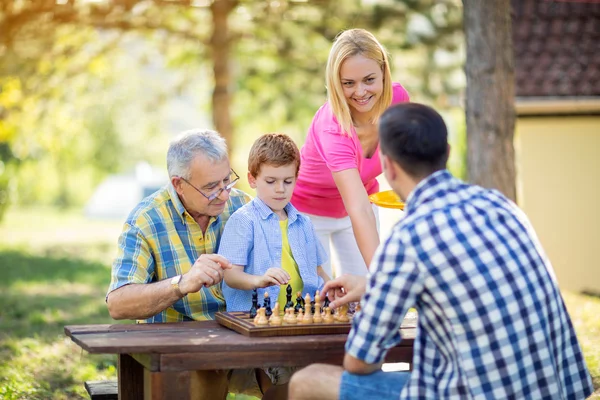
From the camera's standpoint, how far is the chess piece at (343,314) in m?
3.68

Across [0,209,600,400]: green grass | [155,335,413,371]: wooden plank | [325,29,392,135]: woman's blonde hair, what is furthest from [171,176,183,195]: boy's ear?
[0,209,600,400]: green grass

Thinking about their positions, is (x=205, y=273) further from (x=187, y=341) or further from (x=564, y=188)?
(x=564, y=188)

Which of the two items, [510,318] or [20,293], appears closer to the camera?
[510,318]

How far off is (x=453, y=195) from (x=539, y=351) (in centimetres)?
58

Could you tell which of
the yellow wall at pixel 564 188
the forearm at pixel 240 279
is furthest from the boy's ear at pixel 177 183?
the yellow wall at pixel 564 188

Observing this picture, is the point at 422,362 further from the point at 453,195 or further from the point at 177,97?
the point at 177,97

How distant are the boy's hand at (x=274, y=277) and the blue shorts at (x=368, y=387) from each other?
0.81 metres

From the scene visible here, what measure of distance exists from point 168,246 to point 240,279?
43 cm

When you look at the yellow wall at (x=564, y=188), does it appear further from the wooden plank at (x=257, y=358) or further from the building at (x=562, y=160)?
the wooden plank at (x=257, y=358)

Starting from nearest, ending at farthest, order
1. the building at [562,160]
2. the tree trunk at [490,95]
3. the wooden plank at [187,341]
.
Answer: the wooden plank at [187,341]
the tree trunk at [490,95]
the building at [562,160]

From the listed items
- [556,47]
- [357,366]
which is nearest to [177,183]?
[357,366]

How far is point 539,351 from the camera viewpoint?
2.92 metres

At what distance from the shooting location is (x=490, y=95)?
7.85m

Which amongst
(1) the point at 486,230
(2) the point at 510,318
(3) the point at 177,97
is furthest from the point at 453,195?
(3) the point at 177,97
